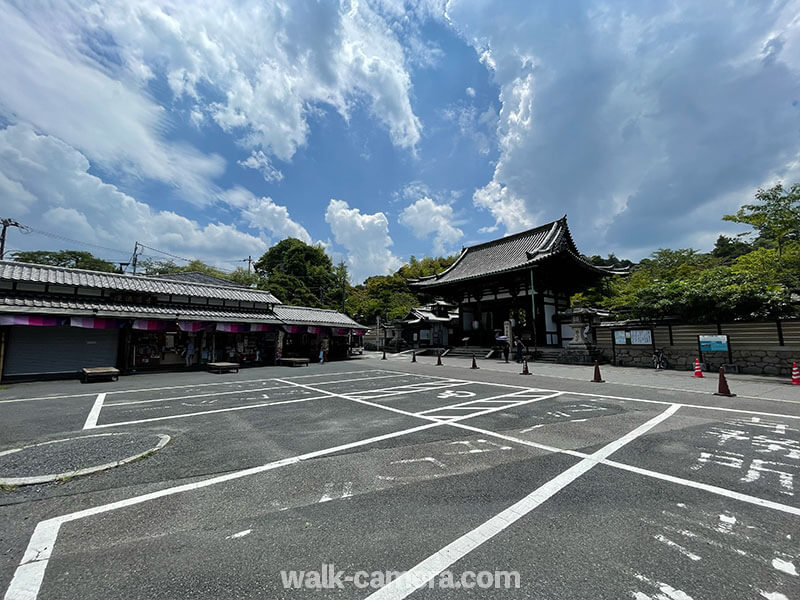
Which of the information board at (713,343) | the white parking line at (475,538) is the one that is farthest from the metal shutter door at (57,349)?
the information board at (713,343)

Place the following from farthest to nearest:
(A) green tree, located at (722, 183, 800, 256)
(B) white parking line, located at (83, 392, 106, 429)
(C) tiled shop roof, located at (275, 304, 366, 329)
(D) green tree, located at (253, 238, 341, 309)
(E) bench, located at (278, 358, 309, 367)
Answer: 1. (D) green tree, located at (253, 238, 341, 309)
2. (C) tiled shop roof, located at (275, 304, 366, 329)
3. (E) bench, located at (278, 358, 309, 367)
4. (A) green tree, located at (722, 183, 800, 256)
5. (B) white parking line, located at (83, 392, 106, 429)

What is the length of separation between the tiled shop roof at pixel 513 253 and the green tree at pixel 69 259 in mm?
39604

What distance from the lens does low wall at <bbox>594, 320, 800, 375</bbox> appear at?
1247cm

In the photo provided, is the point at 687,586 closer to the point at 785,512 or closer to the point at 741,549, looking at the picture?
the point at 741,549

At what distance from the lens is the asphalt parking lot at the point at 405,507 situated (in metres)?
2.17

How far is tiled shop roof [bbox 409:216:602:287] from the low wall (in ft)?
21.8

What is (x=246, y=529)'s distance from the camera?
2771mm

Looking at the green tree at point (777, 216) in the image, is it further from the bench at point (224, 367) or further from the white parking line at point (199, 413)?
the bench at point (224, 367)

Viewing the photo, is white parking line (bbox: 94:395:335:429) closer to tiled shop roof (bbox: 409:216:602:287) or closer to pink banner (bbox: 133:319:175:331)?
pink banner (bbox: 133:319:175:331)

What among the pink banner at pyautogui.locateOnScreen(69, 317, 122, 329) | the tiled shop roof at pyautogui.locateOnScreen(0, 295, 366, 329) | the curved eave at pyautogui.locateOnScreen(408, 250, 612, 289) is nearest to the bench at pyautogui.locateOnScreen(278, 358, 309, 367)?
the tiled shop roof at pyautogui.locateOnScreen(0, 295, 366, 329)

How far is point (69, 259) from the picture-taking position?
40406 millimetres

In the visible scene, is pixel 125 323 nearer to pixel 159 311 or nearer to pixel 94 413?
pixel 159 311

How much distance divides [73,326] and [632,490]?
67.1 feet

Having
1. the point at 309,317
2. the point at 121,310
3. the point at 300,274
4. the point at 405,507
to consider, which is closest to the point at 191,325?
the point at 121,310
